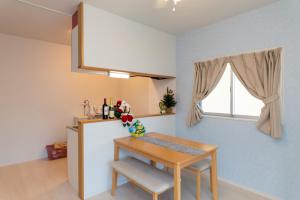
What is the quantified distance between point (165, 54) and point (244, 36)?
1290 millimetres

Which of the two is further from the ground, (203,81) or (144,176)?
(203,81)

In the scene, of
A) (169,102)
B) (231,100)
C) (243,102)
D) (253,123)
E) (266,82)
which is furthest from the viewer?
(169,102)

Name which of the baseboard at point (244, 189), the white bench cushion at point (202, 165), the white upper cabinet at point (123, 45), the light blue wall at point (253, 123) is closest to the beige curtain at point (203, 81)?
the light blue wall at point (253, 123)

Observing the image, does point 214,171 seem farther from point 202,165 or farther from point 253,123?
point 253,123

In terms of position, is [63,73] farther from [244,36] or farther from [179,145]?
[244,36]

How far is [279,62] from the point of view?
2.05m

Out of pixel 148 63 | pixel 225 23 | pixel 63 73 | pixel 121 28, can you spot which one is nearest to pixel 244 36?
pixel 225 23

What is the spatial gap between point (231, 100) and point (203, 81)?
529 millimetres

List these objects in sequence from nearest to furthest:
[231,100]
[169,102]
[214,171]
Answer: [214,171], [231,100], [169,102]

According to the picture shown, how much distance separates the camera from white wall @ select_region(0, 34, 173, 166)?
3166 mm

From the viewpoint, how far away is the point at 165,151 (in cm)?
187

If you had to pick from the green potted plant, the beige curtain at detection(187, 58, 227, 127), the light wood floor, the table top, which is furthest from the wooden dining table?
the green potted plant

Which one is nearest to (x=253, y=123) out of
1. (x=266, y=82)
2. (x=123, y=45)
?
(x=266, y=82)

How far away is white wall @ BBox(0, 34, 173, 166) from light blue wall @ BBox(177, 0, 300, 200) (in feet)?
5.36
